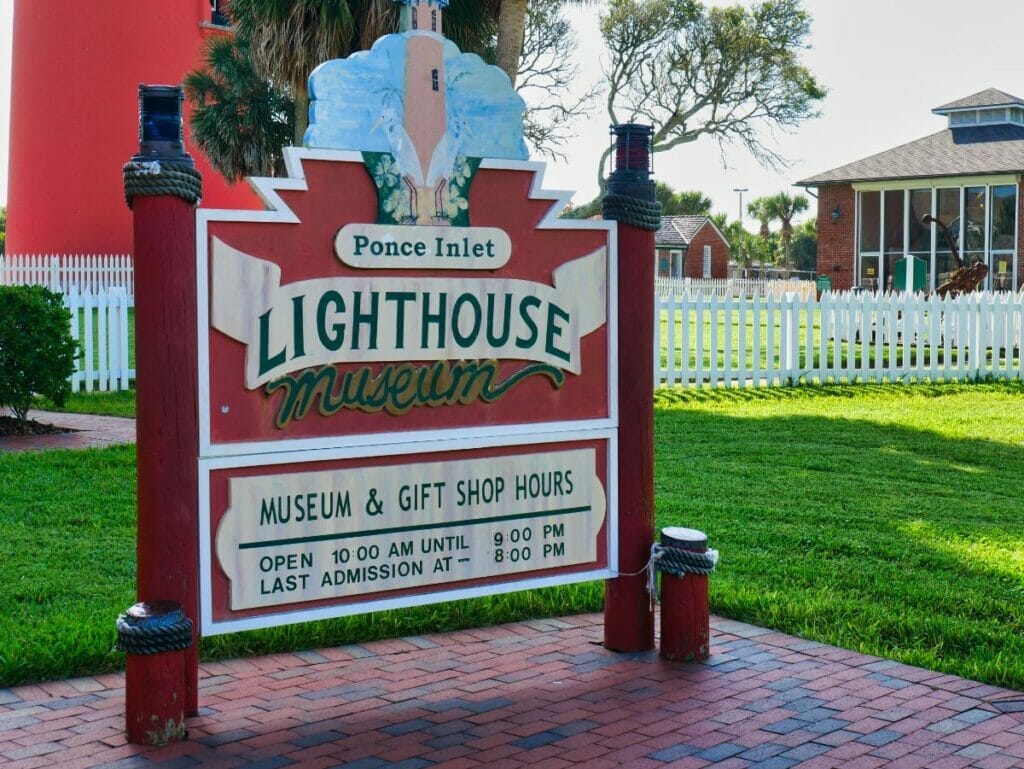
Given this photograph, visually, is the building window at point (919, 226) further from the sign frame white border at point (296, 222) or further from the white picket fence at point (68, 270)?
the sign frame white border at point (296, 222)

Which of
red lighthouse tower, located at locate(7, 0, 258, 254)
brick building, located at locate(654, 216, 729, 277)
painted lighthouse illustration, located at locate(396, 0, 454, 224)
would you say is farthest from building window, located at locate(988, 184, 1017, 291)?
brick building, located at locate(654, 216, 729, 277)

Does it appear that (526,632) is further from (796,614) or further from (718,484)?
(718,484)

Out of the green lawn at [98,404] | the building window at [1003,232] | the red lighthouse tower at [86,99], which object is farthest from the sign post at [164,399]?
the building window at [1003,232]

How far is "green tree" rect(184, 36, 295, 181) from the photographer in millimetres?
22797

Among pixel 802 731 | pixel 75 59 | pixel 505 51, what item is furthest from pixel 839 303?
pixel 75 59

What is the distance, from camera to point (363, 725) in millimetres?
4238

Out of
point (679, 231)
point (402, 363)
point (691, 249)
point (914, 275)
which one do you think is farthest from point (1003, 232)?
point (691, 249)

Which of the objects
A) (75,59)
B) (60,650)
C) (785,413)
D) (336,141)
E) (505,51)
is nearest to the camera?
(336,141)

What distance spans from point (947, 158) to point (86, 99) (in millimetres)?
21963

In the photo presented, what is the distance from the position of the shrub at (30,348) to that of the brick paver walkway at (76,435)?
15.9 inches

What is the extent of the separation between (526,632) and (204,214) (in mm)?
2389

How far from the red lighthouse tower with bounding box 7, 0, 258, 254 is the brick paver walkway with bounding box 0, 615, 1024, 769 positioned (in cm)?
2555

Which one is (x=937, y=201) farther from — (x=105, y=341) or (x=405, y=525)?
(x=405, y=525)

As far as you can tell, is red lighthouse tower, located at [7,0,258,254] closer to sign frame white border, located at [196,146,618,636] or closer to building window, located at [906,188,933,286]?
building window, located at [906,188,933,286]
